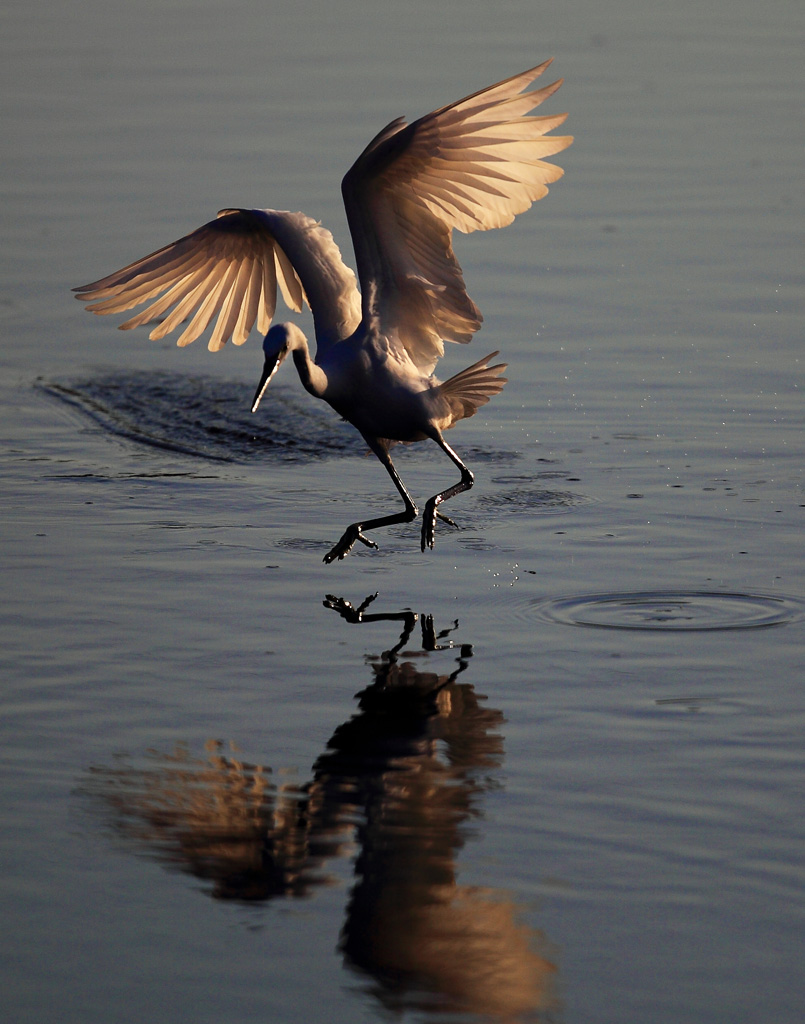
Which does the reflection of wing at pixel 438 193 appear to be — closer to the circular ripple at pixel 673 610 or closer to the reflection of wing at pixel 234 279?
the reflection of wing at pixel 234 279

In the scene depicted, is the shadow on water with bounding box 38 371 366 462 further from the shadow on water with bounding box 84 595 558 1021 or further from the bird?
the shadow on water with bounding box 84 595 558 1021

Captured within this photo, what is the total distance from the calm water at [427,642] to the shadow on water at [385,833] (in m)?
0.01

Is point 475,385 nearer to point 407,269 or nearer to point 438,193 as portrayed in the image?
point 407,269

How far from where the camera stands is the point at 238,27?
894 inches

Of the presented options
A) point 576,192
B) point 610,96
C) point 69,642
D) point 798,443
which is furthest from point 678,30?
point 69,642

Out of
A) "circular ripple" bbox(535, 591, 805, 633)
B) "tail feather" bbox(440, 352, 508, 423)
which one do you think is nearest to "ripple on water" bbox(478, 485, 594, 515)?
"tail feather" bbox(440, 352, 508, 423)

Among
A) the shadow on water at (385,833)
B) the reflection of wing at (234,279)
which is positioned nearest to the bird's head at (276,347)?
the reflection of wing at (234,279)

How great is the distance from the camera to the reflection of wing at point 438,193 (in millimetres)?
7387

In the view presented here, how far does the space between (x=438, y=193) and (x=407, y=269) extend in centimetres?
40

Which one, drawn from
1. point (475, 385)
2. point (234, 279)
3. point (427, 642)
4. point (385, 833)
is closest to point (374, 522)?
point (475, 385)

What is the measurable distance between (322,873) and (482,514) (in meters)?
3.89

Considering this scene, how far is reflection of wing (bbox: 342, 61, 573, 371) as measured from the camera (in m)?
7.39

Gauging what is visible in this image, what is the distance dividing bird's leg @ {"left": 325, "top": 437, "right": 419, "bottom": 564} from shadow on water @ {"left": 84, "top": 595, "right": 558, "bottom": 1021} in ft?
4.80

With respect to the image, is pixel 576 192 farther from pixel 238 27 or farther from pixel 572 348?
pixel 238 27
